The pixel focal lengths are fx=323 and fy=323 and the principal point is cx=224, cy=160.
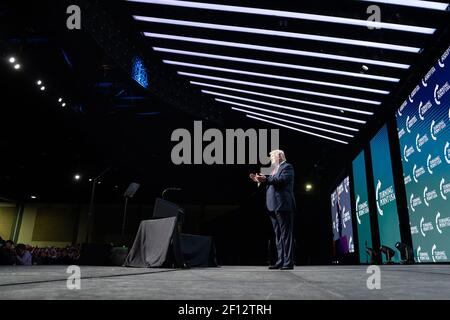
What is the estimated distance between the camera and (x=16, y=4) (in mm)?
4961

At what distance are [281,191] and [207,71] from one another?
14.5 ft

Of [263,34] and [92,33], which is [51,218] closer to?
[92,33]

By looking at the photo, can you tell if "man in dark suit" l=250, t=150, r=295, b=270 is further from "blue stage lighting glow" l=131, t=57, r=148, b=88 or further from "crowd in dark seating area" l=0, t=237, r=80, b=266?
"crowd in dark seating area" l=0, t=237, r=80, b=266

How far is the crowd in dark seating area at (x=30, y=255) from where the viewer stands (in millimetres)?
6215

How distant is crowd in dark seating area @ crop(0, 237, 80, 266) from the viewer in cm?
621

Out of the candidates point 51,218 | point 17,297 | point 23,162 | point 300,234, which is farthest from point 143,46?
point 51,218

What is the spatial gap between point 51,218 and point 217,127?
37.4 feet

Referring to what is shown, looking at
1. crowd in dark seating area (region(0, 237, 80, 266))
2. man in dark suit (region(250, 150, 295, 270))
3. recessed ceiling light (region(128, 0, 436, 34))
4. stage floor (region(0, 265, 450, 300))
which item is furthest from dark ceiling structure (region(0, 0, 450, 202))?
stage floor (region(0, 265, 450, 300))

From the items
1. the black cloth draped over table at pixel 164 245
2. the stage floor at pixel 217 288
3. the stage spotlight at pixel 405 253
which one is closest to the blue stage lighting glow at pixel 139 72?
the black cloth draped over table at pixel 164 245

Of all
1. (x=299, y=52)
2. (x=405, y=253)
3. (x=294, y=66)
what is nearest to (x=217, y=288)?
(x=299, y=52)

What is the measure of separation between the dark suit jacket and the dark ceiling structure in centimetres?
270

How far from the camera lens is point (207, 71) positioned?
22.4 ft

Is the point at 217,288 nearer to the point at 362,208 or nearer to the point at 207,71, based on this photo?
the point at 207,71

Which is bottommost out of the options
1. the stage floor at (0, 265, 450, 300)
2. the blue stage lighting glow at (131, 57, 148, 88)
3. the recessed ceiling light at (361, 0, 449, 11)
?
the stage floor at (0, 265, 450, 300)
